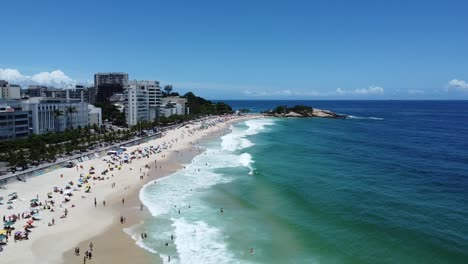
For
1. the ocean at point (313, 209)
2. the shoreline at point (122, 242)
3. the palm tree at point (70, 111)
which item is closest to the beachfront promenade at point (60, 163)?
the shoreline at point (122, 242)

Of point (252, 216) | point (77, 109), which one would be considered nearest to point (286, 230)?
point (252, 216)

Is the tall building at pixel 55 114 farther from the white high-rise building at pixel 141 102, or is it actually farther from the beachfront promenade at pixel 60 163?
the beachfront promenade at pixel 60 163

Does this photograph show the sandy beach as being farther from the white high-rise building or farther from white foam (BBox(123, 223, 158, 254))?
the white high-rise building

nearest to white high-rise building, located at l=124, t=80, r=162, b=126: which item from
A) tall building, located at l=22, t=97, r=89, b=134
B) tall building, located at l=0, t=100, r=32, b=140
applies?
tall building, located at l=22, t=97, r=89, b=134

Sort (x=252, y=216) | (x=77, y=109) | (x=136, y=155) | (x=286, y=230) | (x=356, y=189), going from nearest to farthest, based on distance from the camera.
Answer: (x=286, y=230), (x=252, y=216), (x=356, y=189), (x=136, y=155), (x=77, y=109)

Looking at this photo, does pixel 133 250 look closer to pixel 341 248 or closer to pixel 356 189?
pixel 341 248

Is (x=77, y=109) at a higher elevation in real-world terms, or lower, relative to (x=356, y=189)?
higher

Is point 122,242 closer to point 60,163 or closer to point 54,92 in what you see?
point 60,163
